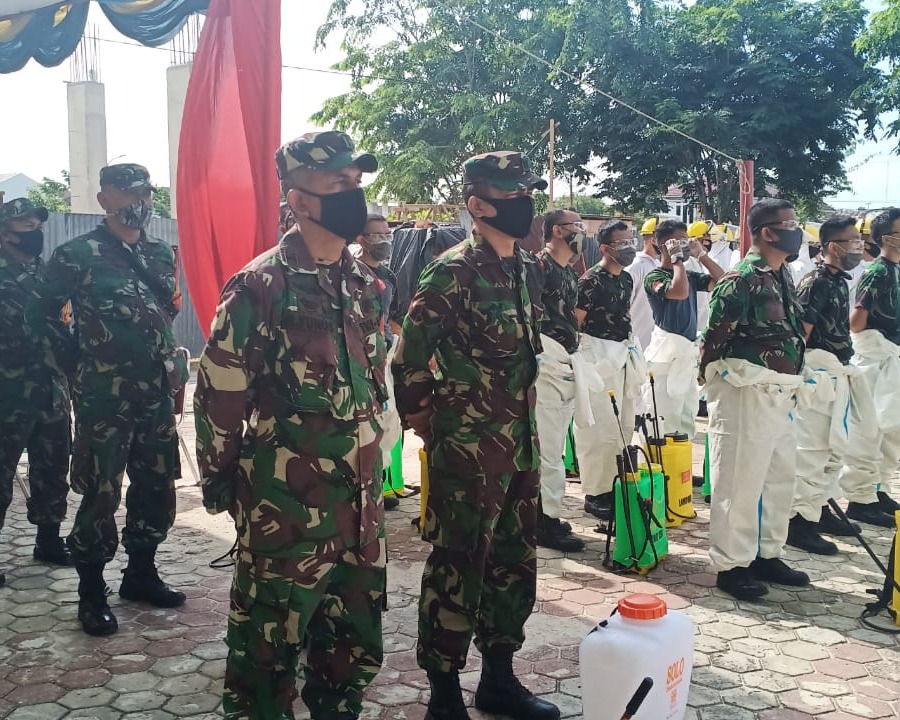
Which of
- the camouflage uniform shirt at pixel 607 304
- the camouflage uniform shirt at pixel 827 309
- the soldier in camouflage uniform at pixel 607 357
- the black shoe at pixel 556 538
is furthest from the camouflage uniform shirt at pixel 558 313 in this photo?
the camouflage uniform shirt at pixel 827 309

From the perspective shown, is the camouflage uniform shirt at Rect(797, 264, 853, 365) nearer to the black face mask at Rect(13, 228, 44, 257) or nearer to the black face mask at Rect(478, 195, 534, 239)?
the black face mask at Rect(478, 195, 534, 239)

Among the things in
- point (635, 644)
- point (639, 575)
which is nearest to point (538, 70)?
point (639, 575)

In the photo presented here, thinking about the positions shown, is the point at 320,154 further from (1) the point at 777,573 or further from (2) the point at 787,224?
(1) the point at 777,573

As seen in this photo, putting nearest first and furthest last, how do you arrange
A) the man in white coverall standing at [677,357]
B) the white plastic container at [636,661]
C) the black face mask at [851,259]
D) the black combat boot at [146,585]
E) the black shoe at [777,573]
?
the white plastic container at [636,661], the black combat boot at [146,585], the black shoe at [777,573], the black face mask at [851,259], the man in white coverall standing at [677,357]

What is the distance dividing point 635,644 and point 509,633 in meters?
0.55

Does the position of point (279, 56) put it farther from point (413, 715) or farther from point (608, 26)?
point (608, 26)

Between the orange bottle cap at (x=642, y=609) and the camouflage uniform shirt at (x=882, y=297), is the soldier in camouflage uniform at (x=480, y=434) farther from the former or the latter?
the camouflage uniform shirt at (x=882, y=297)

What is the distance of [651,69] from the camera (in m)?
25.7

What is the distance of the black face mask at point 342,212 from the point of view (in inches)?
102

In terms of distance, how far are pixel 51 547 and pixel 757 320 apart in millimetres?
4206

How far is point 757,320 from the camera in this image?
4281 mm

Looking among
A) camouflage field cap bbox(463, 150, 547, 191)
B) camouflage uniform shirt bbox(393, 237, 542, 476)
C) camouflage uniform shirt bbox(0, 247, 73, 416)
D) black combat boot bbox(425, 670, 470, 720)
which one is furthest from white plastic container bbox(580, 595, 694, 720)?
camouflage uniform shirt bbox(0, 247, 73, 416)

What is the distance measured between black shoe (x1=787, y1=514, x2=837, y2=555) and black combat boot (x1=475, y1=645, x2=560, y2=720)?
2.79 meters

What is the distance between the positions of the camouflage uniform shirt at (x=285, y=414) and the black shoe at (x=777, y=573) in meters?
2.96
